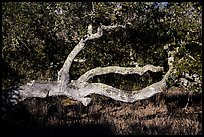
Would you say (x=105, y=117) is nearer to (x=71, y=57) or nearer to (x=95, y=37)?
(x=71, y=57)

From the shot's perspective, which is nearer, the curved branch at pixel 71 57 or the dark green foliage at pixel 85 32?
the curved branch at pixel 71 57

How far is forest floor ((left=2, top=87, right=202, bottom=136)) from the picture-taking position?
43.2ft

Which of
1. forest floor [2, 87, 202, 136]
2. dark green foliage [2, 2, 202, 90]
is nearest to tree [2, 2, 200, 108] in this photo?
dark green foliage [2, 2, 202, 90]

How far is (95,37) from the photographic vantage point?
41.3 feet

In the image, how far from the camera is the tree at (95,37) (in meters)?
12.0

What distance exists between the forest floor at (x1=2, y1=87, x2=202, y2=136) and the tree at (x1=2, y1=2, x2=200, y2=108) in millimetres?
1580

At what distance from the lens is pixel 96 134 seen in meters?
13.2

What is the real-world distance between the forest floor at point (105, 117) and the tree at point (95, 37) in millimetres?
1580

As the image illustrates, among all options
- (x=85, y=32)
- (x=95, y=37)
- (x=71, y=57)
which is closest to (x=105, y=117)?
(x=85, y=32)

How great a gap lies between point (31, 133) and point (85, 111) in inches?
193

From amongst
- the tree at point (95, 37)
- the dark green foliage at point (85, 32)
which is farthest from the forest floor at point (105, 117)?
the tree at point (95, 37)

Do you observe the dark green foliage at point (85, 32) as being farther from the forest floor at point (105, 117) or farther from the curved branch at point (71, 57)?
the forest floor at point (105, 117)

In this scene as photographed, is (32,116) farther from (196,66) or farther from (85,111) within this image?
(196,66)

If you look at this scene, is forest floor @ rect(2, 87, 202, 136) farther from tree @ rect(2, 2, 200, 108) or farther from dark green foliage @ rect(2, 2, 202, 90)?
tree @ rect(2, 2, 200, 108)
